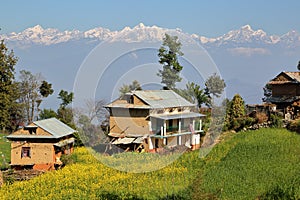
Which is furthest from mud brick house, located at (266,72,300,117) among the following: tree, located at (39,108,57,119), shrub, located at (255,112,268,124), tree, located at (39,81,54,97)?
tree, located at (39,81,54,97)

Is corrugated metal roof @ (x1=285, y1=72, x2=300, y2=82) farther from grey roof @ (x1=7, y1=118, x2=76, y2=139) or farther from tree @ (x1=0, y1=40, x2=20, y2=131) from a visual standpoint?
tree @ (x1=0, y1=40, x2=20, y2=131)

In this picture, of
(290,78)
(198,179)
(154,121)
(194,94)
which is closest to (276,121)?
(290,78)

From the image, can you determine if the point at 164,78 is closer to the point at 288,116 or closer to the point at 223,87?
the point at 223,87

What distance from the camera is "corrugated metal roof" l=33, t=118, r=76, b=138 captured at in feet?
65.6

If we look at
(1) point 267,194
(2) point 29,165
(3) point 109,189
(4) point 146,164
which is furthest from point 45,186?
(4) point 146,164

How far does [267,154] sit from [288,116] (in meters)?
7.60

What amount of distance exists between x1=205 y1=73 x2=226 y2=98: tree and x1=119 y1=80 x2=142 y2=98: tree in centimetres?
87

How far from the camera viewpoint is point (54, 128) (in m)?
20.9

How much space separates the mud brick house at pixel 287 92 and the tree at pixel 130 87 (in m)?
20.0

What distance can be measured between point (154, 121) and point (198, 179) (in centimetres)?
845

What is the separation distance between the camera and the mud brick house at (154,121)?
15.7ft

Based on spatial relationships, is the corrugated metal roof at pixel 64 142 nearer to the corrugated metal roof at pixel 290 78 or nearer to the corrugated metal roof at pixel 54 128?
the corrugated metal roof at pixel 54 128

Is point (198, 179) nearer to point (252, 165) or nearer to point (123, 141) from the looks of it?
point (252, 165)

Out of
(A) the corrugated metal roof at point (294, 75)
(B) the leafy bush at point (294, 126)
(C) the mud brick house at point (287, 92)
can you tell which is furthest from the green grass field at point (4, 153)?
(A) the corrugated metal roof at point (294, 75)
